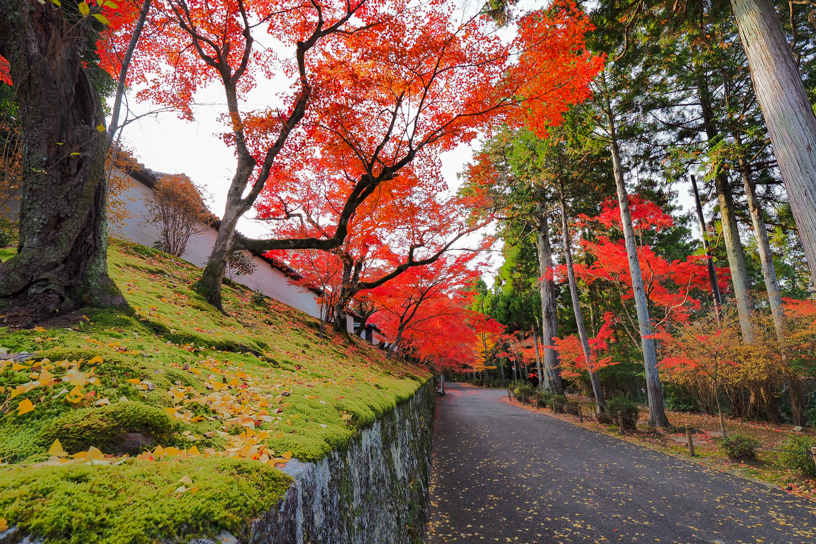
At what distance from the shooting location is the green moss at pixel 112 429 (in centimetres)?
179

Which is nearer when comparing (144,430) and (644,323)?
(144,430)

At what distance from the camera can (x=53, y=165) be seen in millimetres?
3662

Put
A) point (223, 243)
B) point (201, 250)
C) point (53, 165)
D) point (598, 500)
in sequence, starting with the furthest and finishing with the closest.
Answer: point (201, 250)
point (223, 243)
point (598, 500)
point (53, 165)

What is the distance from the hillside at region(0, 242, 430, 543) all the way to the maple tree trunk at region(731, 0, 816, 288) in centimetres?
716

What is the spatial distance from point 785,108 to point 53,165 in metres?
10.1

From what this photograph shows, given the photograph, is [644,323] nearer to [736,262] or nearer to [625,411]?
[625,411]

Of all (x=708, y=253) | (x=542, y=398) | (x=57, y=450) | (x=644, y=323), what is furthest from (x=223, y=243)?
(x=708, y=253)

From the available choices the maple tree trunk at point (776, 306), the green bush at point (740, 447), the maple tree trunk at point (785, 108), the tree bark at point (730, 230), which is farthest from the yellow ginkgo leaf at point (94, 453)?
the tree bark at point (730, 230)

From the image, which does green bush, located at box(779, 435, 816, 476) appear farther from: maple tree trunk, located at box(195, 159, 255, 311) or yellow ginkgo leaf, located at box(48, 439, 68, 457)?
maple tree trunk, located at box(195, 159, 255, 311)

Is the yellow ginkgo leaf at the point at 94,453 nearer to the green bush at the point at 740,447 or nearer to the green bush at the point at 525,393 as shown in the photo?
the green bush at the point at 740,447

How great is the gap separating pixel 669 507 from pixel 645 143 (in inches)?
589

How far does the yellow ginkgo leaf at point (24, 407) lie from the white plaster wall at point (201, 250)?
12.1 m

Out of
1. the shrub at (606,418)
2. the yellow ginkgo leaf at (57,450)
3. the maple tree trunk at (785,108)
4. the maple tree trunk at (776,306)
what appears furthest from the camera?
the shrub at (606,418)

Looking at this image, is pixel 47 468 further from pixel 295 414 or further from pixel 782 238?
pixel 782 238
